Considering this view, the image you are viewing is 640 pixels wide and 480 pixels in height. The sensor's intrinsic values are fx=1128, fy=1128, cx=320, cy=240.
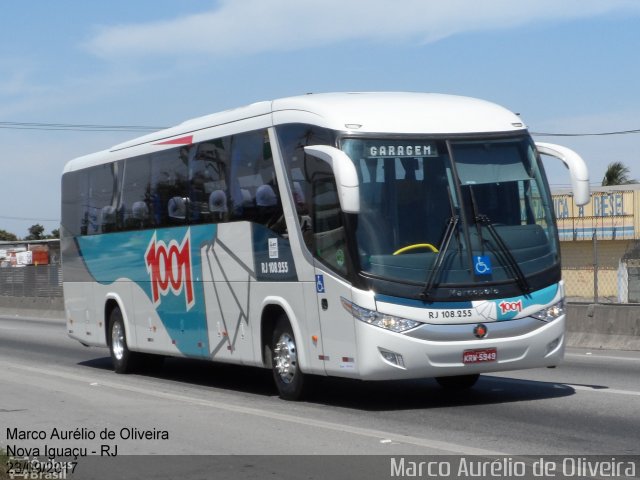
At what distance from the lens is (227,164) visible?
14547 mm

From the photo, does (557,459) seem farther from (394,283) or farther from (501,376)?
(501,376)

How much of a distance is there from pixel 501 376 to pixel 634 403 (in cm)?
343

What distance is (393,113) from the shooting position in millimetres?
12227

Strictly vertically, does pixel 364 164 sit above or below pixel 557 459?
above

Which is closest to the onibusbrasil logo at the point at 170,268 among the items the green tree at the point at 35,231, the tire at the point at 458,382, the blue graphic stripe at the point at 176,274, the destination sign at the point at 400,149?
the blue graphic stripe at the point at 176,274

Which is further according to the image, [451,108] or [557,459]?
[451,108]

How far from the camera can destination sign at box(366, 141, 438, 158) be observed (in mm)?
11883

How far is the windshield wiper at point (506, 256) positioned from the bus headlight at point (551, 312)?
0.30 m

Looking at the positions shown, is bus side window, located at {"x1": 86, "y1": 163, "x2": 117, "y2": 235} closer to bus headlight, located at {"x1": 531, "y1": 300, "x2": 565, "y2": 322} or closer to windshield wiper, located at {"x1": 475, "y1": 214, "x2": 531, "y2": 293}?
windshield wiper, located at {"x1": 475, "y1": 214, "x2": 531, "y2": 293}

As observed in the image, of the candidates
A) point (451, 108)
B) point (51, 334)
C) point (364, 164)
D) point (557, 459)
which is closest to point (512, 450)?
point (557, 459)

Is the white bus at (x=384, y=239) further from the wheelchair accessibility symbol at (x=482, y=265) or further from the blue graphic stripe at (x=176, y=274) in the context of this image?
the blue graphic stripe at (x=176, y=274)

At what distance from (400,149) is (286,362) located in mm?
2999

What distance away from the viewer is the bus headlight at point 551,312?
39.6ft

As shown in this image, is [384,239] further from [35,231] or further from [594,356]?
[35,231]
